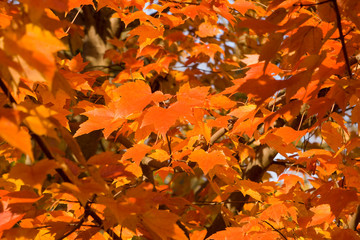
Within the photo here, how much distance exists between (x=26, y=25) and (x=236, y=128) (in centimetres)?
93

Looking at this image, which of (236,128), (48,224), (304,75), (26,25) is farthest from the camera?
(236,128)

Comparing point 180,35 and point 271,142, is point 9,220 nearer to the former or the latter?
point 271,142

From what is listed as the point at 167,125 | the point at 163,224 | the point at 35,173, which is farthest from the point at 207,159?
the point at 35,173

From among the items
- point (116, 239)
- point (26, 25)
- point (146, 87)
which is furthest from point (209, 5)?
point (26, 25)

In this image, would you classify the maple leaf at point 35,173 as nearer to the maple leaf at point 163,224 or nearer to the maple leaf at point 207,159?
the maple leaf at point 163,224

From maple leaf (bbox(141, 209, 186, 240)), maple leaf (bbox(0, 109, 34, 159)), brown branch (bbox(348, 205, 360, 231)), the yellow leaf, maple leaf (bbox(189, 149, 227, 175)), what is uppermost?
maple leaf (bbox(0, 109, 34, 159))

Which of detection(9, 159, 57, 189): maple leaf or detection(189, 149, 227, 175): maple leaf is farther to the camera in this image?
detection(189, 149, 227, 175): maple leaf

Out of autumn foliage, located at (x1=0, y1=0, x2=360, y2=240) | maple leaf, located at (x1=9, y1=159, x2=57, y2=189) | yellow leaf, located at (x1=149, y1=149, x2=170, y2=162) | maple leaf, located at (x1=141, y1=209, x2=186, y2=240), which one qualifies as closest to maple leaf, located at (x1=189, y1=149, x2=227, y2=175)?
autumn foliage, located at (x1=0, y1=0, x2=360, y2=240)

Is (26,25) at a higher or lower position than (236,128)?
higher

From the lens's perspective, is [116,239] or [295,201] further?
[295,201]

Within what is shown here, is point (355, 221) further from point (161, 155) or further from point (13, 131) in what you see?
point (13, 131)

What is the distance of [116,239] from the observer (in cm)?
116

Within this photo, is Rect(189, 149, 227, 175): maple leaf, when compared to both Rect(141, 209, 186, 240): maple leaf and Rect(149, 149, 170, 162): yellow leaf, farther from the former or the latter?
Rect(141, 209, 186, 240): maple leaf

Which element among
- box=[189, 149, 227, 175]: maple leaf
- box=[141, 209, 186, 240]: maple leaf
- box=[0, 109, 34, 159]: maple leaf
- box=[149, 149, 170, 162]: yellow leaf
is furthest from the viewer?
box=[149, 149, 170, 162]: yellow leaf
